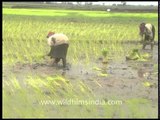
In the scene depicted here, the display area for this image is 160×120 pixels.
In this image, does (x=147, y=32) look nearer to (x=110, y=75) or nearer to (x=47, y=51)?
(x=47, y=51)

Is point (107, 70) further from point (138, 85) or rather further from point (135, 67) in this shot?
point (138, 85)

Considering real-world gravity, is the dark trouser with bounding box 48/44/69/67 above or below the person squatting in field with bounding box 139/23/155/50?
below

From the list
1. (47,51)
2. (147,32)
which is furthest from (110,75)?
(147,32)

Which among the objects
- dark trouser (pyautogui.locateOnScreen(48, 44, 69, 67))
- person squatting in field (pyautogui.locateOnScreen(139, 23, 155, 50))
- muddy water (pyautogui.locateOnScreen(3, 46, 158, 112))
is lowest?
muddy water (pyautogui.locateOnScreen(3, 46, 158, 112))

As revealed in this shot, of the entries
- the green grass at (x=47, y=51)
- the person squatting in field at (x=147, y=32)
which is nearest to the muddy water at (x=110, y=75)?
the green grass at (x=47, y=51)

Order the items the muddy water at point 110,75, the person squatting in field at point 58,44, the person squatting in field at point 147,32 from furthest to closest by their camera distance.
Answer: the person squatting in field at point 147,32 < the person squatting in field at point 58,44 < the muddy water at point 110,75

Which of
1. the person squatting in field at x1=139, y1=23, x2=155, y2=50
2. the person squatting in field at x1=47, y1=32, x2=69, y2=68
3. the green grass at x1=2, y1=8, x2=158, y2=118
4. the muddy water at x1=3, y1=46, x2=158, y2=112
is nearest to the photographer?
the green grass at x1=2, y1=8, x2=158, y2=118

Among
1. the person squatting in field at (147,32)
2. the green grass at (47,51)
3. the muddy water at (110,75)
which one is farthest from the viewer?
the person squatting in field at (147,32)

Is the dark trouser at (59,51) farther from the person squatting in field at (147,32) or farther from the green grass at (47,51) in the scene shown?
the person squatting in field at (147,32)

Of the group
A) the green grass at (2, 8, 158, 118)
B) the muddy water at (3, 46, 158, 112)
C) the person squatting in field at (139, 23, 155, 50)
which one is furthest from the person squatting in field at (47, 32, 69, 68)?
the person squatting in field at (139, 23, 155, 50)

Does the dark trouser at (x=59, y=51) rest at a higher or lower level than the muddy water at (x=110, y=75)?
higher

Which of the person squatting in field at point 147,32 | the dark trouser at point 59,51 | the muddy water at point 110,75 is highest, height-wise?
the person squatting in field at point 147,32

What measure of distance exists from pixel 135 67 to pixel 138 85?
2.00 metres

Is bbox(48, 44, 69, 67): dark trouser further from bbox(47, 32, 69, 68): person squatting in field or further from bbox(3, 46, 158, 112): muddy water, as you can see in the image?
bbox(3, 46, 158, 112): muddy water
